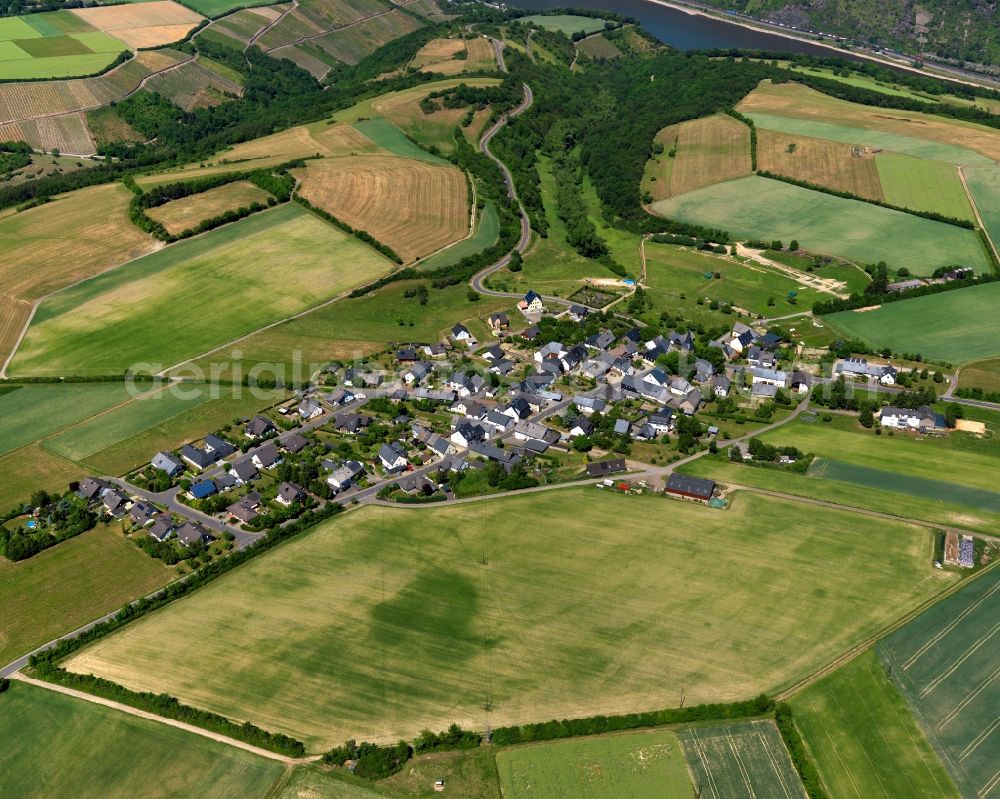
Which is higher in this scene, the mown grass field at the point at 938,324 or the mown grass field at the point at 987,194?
the mown grass field at the point at 987,194

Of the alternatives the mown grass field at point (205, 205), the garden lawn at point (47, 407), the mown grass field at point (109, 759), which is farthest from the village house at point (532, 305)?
the mown grass field at point (109, 759)

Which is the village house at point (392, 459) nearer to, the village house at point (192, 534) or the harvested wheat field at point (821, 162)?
the village house at point (192, 534)

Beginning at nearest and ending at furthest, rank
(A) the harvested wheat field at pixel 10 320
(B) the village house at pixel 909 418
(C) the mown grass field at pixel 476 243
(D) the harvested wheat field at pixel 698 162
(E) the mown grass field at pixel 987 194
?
(B) the village house at pixel 909 418, (A) the harvested wheat field at pixel 10 320, (C) the mown grass field at pixel 476 243, (E) the mown grass field at pixel 987 194, (D) the harvested wheat field at pixel 698 162

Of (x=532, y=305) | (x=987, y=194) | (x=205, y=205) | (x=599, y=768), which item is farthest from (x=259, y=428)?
(x=987, y=194)

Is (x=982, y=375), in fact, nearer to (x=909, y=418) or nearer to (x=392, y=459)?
(x=909, y=418)

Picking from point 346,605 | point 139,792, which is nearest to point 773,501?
point 346,605

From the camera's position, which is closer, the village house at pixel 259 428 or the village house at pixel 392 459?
the village house at pixel 392 459

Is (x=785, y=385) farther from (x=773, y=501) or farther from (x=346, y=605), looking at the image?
(x=346, y=605)
